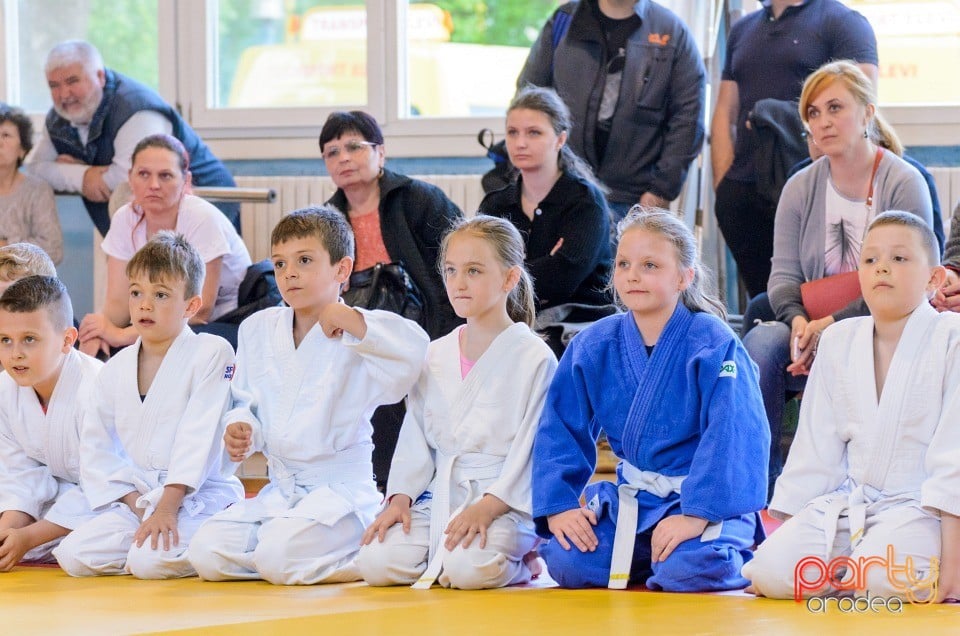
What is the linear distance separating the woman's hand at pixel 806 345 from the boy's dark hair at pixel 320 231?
51.3 inches

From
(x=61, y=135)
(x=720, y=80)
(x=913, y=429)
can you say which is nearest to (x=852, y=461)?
(x=913, y=429)

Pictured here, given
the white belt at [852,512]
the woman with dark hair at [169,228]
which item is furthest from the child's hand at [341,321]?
the woman with dark hair at [169,228]

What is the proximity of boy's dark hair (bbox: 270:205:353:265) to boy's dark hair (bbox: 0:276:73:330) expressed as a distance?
0.68 metres

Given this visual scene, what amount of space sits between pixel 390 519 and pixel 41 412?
1.13 m

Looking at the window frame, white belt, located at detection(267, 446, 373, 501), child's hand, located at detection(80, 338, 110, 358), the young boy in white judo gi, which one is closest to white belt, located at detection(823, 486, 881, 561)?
white belt, located at detection(267, 446, 373, 501)

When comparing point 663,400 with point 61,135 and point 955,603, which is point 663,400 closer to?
point 955,603

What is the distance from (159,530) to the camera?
3229mm

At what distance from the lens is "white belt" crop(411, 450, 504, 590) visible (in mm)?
3125

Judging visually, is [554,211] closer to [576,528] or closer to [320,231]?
[320,231]

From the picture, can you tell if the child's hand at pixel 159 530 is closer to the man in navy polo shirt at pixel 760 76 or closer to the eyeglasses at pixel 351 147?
the eyeglasses at pixel 351 147

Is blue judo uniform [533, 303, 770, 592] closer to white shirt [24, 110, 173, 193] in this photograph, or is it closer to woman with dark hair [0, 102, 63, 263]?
white shirt [24, 110, 173, 193]

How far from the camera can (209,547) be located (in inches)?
124

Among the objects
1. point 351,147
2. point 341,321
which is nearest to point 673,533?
point 341,321

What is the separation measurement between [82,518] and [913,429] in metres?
2.17
